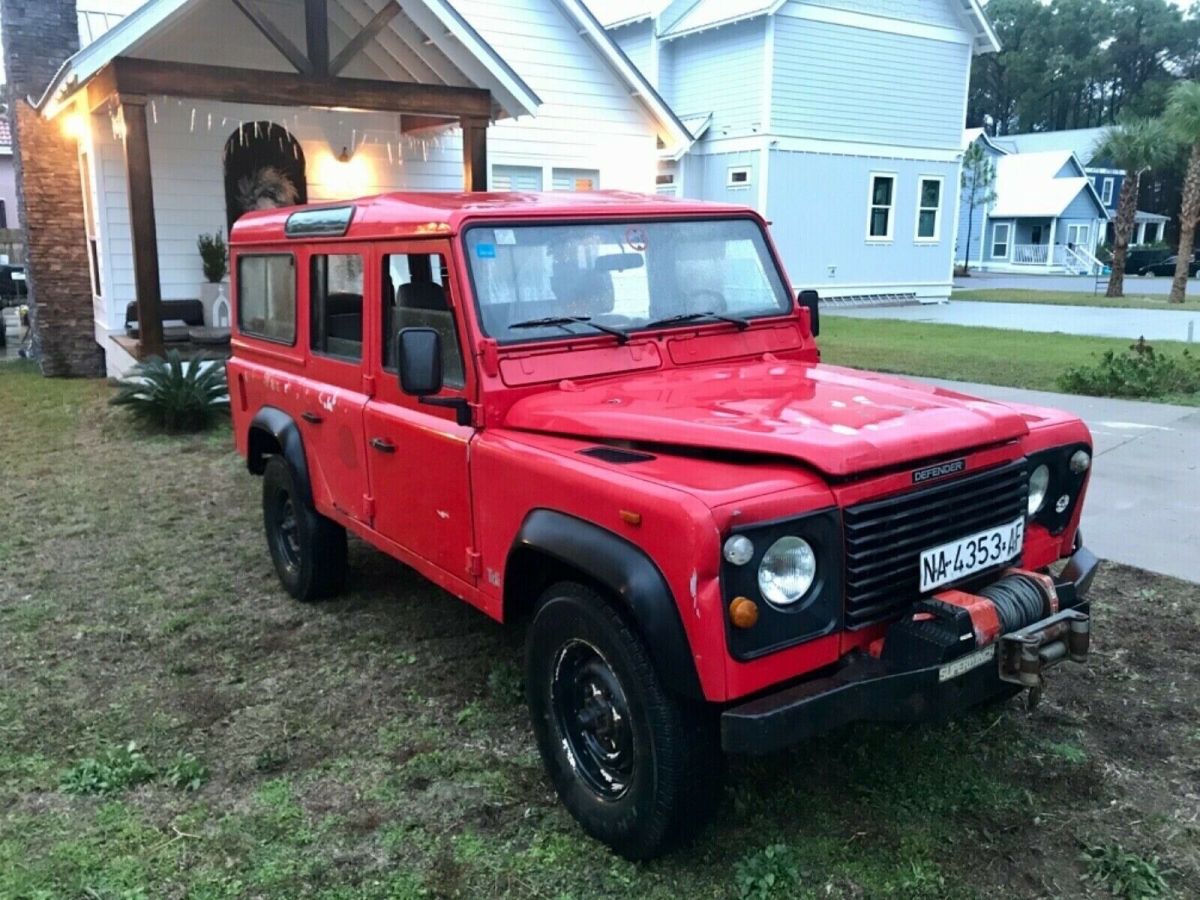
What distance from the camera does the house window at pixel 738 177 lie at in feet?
71.6

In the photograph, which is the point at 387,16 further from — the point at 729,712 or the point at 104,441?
the point at 729,712

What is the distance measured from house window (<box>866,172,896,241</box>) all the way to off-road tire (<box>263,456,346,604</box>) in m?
20.1

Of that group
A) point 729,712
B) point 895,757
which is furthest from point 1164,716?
point 729,712

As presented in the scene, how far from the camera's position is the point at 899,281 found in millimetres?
24062

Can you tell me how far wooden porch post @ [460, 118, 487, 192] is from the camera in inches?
462

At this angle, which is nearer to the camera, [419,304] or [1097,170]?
[419,304]

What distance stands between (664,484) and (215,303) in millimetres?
10799

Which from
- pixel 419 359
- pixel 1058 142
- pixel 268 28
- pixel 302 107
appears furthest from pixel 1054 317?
pixel 1058 142

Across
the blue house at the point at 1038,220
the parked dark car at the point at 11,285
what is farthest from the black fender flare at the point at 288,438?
the blue house at the point at 1038,220

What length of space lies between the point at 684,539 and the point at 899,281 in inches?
906

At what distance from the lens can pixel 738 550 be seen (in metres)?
2.53

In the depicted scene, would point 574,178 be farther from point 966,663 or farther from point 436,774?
point 966,663

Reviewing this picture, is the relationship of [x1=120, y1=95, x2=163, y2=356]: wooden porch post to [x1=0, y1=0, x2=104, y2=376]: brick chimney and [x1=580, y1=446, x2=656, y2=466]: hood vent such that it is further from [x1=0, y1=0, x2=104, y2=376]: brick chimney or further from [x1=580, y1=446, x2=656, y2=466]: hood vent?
[x1=580, y1=446, x2=656, y2=466]: hood vent

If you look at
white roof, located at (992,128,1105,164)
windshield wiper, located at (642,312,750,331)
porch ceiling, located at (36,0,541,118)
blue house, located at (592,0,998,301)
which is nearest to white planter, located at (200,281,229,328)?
porch ceiling, located at (36,0,541,118)
